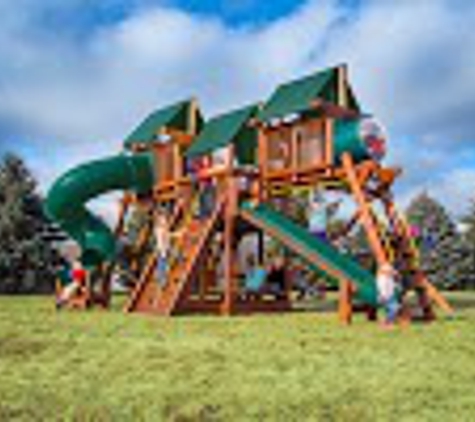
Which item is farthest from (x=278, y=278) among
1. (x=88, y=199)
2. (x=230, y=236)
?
(x=88, y=199)

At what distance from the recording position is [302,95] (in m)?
15.1

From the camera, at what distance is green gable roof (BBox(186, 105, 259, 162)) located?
16891mm

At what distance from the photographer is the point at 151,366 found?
6.28m

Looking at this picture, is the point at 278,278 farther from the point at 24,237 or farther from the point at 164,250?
the point at 24,237

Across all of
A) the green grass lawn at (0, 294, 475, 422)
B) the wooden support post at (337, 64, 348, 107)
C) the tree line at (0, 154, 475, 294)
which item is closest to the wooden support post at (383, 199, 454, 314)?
the wooden support post at (337, 64, 348, 107)

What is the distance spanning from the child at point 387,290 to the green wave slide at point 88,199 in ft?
27.3

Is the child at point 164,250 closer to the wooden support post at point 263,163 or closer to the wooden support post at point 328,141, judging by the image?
the wooden support post at point 263,163

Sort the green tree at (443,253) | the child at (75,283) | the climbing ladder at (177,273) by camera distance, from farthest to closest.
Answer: the green tree at (443,253) → the child at (75,283) → the climbing ladder at (177,273)

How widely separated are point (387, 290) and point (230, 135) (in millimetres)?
6774

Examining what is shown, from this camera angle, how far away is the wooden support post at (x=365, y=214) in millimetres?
12188

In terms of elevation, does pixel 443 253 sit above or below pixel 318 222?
above

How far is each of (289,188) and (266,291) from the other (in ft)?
10.9

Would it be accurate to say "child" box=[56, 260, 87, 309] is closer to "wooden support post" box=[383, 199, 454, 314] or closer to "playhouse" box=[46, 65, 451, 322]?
"playhouse" box=[46, 65, 451, 322]

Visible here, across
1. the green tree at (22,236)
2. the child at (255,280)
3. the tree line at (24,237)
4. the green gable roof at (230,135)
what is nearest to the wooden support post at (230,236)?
the green gable roof at (230,135)
